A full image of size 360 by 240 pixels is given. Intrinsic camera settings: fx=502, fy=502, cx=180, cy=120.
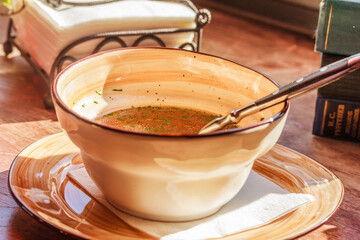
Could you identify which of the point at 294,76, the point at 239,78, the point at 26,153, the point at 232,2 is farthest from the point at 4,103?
the point at 232,2

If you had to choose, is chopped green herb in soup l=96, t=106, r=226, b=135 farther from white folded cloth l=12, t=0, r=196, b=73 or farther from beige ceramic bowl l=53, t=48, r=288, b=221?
white folded cloth l=12, t=0, r=196, b=73

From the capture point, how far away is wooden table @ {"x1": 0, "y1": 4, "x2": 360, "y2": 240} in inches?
16.8

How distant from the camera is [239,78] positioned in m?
0.46

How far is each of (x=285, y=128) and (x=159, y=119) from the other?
0.27m

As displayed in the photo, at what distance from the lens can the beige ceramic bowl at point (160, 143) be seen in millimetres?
324

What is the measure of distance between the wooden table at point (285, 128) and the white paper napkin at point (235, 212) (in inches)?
1.6

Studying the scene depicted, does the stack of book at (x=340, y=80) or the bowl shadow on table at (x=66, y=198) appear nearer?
the bowl shadow on table at (x=66, y=198)

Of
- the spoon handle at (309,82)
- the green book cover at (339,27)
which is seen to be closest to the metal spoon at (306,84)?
the spoon handle at (309,82)

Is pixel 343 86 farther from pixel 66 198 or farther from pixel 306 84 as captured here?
pixel 66 198

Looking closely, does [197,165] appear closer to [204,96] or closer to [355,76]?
[204,96]

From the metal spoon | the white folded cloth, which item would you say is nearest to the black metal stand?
the white folded cloth

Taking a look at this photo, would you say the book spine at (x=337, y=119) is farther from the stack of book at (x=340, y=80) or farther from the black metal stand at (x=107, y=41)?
the black metal stand at (x=107, y=41)

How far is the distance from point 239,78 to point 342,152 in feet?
0.70

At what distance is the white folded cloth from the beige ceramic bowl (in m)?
0.21
